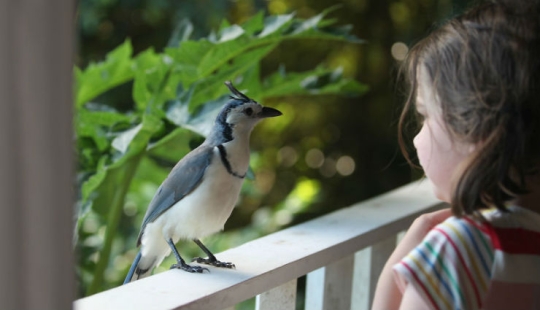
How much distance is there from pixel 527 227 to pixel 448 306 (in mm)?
131

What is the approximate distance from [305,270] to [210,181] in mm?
226

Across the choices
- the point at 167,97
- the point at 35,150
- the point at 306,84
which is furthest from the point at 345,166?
the point at 35,150

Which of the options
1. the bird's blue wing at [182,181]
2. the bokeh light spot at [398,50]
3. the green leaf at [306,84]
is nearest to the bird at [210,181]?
the bird's blue wing at [182,181]

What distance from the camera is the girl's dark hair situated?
64 cm

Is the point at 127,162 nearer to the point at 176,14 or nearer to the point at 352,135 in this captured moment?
the point at 176,14

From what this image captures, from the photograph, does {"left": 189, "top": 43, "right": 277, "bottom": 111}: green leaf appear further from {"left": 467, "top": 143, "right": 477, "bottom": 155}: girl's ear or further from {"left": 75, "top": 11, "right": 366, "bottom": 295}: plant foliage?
{"left": 467, "top": 143, "right": 477, "bottom": 155}: girl's ear

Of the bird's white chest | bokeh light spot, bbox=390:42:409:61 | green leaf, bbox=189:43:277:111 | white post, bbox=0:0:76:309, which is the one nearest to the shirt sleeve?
the bird's white chest

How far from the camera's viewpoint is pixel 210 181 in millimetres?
714

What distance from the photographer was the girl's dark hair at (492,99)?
64 cm

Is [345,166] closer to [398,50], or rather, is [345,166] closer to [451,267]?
[398,50]

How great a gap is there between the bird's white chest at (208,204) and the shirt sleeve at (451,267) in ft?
0.65

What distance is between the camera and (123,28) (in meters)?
2.03

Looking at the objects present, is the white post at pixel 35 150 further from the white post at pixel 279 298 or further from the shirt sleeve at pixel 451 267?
the white post at pixel 279 298

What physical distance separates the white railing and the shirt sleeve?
0.66ft
